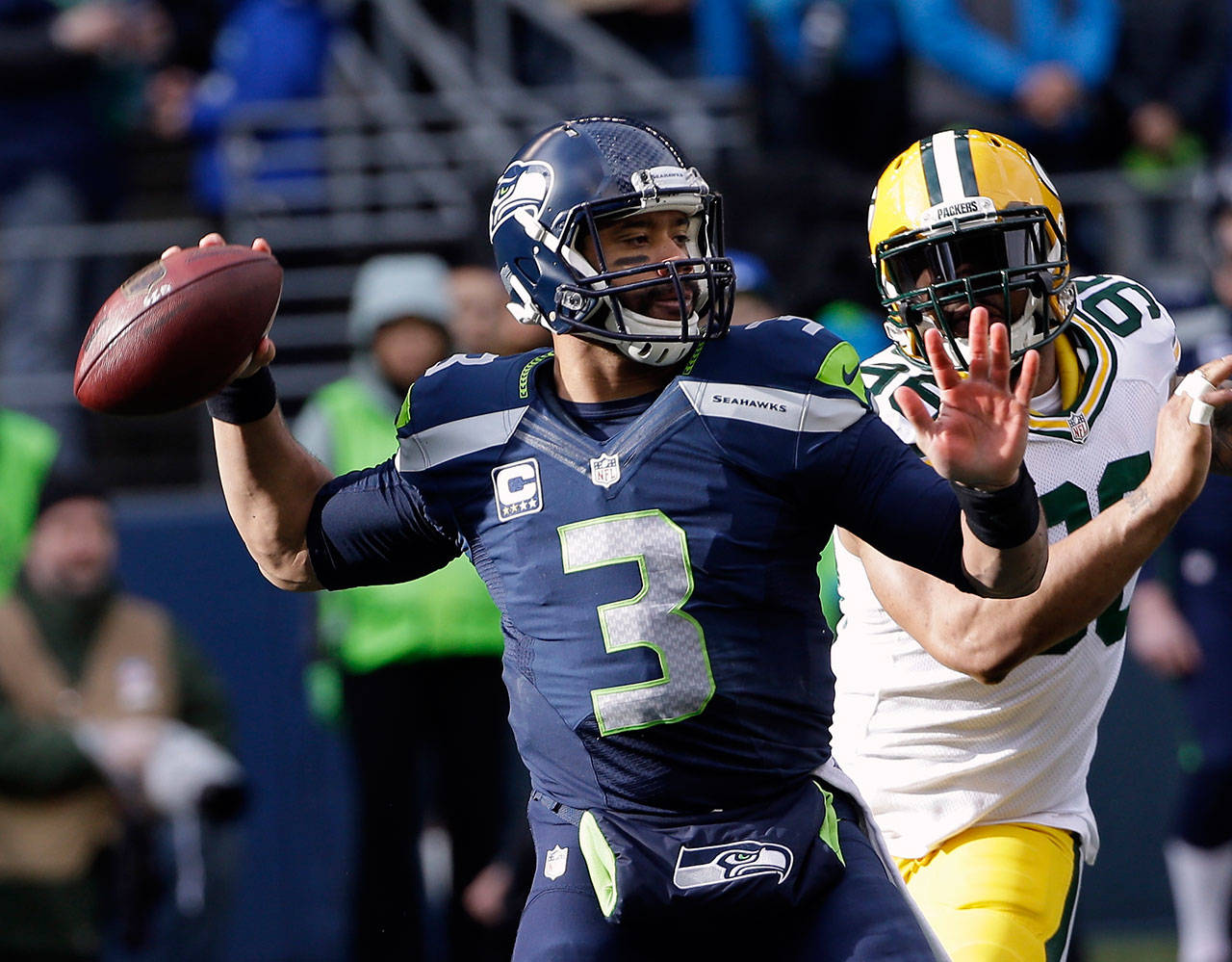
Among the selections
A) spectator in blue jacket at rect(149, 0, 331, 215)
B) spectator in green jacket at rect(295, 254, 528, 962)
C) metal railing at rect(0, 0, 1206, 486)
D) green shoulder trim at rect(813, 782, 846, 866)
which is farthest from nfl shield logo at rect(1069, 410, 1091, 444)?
spectator in blue jacket at rect(149, 0, 331, 215)

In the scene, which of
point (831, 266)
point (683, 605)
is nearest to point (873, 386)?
point (683, 605)

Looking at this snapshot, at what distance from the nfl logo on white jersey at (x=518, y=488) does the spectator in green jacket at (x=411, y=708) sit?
3023 mm

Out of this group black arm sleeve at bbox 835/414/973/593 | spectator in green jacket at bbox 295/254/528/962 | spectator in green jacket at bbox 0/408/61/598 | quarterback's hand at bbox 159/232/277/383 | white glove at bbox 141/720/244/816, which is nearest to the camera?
black arm sleeve at bbox 835/414/973/593

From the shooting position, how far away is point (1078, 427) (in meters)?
3.40

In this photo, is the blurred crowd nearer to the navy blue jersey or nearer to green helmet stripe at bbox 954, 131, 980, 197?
green helmet stripe at bbox 954, 131, 980, 197

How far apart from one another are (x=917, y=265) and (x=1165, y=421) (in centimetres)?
58

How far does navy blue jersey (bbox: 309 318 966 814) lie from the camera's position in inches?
109

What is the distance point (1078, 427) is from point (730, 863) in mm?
1146

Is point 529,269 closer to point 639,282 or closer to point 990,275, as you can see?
point 639,282

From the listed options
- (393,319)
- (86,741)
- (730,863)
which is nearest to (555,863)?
(730,863)

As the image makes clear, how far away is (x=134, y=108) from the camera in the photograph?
7.76 metres

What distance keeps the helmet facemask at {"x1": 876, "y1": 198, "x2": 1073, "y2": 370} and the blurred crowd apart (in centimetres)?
237

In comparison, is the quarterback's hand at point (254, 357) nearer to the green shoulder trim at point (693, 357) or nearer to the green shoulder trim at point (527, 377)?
the green shoulder trim at point (527, 377)

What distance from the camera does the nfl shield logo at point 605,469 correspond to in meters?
2.81
